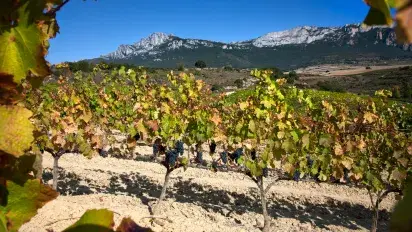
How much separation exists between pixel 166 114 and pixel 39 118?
267 cm

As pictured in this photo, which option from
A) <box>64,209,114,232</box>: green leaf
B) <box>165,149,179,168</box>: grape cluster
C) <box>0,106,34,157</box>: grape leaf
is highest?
<box>0,106,34,157</box>: grape leaf

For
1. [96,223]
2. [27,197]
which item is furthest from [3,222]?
[96,223]

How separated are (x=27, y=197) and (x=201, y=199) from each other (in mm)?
8357

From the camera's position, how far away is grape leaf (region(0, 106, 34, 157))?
709mm

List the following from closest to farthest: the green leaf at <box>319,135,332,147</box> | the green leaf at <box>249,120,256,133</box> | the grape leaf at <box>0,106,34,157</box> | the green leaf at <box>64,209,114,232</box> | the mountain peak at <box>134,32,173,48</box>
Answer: the green leaf at <box>64,209,114,232</box>, the grape leaf at <box>0,106,34,157</box>, the green leaf at <box>319,135,332,147</box>, the green leaf at <box>249,120,256,133</box>, the mountain peak at <box>134,32,173,48</box>

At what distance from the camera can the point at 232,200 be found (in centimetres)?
908

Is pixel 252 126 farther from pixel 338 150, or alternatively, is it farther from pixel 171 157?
pixel 171 157

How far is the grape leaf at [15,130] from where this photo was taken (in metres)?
0.71

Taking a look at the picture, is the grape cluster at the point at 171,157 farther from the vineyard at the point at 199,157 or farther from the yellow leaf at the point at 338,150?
the yellow leaf at the point at 338,150

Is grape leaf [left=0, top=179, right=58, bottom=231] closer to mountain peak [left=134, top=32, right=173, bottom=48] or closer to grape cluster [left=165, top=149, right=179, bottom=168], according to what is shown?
grape cluster [left=165, top=149, right=179, bottom=168]

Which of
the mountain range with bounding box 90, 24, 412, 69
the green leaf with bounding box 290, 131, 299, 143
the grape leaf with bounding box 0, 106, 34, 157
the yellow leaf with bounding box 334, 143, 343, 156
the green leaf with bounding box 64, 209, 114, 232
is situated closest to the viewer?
the green leaf with bounding box 64, 209, 114, 232

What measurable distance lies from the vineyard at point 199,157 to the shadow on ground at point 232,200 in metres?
0.03

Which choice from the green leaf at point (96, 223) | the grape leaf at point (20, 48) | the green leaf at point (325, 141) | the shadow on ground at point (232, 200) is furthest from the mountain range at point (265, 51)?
the green leaf at point (96, 223)

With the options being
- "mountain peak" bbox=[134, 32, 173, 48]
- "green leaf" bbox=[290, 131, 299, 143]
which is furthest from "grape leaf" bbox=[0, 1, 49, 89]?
"mountain peak" bbox=[134, 32, 173, 48]
